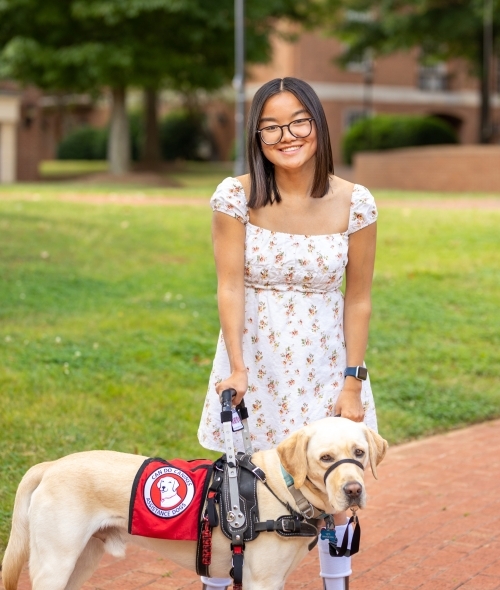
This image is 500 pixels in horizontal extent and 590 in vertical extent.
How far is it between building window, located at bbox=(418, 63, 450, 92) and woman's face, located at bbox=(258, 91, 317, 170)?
4403 cm

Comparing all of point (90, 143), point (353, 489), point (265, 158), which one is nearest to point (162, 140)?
point (90, 143)

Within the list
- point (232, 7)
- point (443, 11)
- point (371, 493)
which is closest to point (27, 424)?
point (371, 493)

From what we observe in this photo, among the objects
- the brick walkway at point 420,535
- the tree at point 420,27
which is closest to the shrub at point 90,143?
the tree at point 420,27

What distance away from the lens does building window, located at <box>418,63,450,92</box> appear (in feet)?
151

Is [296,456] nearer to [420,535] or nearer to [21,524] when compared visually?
[21,524]

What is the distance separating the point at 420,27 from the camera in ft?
106

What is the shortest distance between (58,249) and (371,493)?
24.3ft

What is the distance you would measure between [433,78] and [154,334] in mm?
40303

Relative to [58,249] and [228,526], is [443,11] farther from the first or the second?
[228,526]

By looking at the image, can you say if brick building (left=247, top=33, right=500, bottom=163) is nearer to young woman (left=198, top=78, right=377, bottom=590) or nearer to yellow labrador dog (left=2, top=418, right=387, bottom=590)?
young woman (left=198, top=78, right=377, bottom=590)

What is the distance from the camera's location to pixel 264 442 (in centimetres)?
384

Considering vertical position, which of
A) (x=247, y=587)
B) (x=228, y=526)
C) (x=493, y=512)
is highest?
(x=228, y=526)

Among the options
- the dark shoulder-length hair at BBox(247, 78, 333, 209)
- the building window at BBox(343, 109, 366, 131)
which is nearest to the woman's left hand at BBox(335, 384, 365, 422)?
the dark shoulder-length hair at BBox(247, 78, 333, 209)

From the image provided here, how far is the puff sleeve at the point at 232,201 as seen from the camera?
3.70 m
